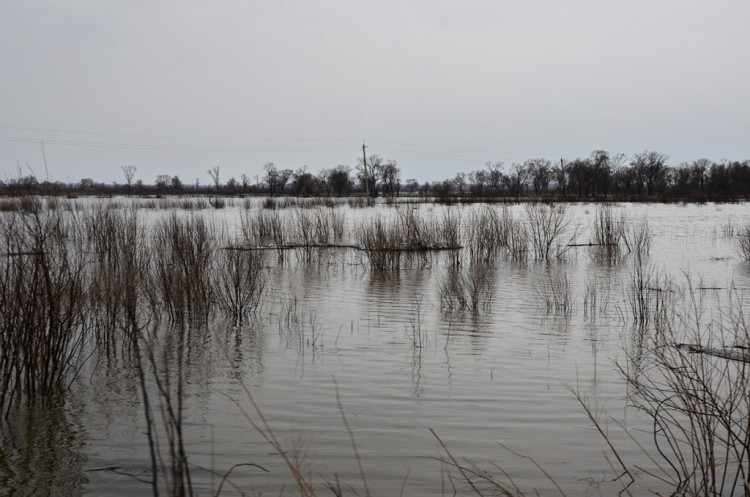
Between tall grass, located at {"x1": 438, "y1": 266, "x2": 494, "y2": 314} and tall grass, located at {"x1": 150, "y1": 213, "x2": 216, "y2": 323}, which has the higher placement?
tall grass, located at {"x1": 150, "y1": 213, "x2": 216, "y2": 323}

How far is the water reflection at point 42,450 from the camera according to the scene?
11.7 ft

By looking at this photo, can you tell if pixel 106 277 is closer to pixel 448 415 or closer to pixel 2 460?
pixel 2 460

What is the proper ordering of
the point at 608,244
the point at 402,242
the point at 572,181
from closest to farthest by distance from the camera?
the point at 402,242 < the point at 608,244 < the point at 572,181

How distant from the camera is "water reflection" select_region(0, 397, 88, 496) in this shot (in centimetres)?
357

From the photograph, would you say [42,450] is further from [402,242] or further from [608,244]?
[608,244]

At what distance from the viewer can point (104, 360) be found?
610cm

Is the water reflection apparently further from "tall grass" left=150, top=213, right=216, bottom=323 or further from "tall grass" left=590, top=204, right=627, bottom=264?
"tall grass" left=590, top=204, right=627, bottom=264

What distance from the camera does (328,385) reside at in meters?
5.41

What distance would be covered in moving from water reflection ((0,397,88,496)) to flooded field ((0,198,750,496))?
0.05 feet

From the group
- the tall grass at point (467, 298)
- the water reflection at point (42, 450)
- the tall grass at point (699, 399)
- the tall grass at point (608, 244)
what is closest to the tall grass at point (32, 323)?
the water reflection at point (42, 450)

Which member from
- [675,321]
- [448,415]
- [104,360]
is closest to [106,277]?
[104,360]

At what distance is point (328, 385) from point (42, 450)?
7.36ft

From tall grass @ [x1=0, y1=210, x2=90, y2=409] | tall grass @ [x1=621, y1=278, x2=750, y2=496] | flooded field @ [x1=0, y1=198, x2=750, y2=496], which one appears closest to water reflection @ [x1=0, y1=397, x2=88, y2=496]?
flooded field @ [x1=0, y1=198, x2=750, y2=496]

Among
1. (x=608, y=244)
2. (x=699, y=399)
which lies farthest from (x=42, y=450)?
(x=608, y=244)
